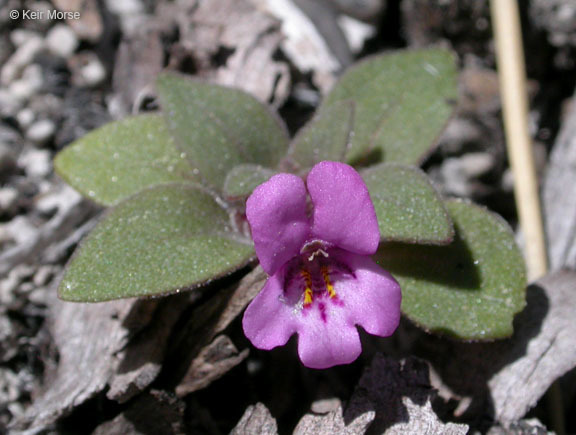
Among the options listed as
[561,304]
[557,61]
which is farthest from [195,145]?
[557,61]

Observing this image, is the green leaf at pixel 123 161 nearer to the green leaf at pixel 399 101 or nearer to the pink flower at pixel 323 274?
the green leaf at pixel 399 101

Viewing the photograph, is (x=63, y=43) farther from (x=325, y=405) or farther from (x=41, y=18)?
(x=325, y=405)

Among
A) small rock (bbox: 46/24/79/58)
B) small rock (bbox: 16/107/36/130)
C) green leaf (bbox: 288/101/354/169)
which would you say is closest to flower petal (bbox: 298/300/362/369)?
green leaf (bbox: 288/101/354/169)

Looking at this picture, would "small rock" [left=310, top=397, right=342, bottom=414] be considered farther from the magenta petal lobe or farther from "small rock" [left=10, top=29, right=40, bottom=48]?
"small rock" [left=10, top=29, right=40, bottom=48]

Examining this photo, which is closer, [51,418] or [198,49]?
[51,418]

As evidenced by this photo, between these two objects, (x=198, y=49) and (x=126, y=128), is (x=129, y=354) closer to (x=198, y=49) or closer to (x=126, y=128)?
(x=126, y=128)
